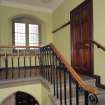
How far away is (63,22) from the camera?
18.1 feet

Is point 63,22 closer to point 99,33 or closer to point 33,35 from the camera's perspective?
point 33,35

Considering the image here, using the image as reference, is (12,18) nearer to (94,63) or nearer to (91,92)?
(94,63)

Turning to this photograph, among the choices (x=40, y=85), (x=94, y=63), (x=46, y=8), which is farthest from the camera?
(x=46, y=8)

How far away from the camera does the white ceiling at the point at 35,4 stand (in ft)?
18.7

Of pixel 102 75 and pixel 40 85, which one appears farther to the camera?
pixel 40 85

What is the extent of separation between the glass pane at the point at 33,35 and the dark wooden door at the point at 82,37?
7.05 feet

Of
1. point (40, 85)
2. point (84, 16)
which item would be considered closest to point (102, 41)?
point (84, 16)

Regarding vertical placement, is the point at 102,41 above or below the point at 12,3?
below

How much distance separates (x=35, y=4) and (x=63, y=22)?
1.49 meters

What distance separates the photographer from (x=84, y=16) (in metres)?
4.08

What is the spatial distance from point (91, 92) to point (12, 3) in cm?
534

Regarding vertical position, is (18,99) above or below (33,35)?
below

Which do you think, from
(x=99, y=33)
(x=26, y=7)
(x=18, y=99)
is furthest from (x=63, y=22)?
(x=18, y=99)

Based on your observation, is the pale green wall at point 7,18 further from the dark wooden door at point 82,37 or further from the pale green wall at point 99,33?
the pale green wall at point 99,33
